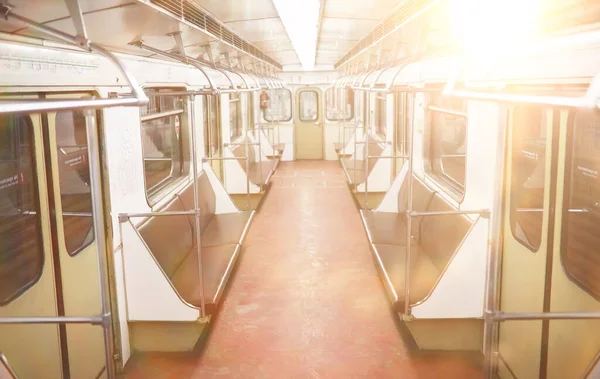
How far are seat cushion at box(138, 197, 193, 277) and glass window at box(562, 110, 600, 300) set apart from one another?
2762 millimetres

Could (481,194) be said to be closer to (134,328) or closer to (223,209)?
(134,328)

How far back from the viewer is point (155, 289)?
13.1ft

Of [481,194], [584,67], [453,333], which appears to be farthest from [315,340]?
[584,67]

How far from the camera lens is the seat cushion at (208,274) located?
4.38 m

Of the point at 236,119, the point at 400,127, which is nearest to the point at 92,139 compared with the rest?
the point at 400,127

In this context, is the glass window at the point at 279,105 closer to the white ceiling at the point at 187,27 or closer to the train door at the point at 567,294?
the white ceiling at the point at 187,27

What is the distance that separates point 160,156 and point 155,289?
8.30 meters

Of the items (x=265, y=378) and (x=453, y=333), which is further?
(x=453, y=333)

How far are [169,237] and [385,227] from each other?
7.76 ft

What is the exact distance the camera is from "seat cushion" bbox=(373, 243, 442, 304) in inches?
171

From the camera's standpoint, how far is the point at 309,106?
612 inches

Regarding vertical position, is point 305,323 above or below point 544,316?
below

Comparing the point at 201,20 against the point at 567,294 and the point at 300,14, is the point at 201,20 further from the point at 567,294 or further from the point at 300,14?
the point at 567,294

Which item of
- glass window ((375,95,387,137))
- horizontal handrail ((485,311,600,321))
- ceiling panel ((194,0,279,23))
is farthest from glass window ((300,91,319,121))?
horizontal handrail ((485,311,600,321))
